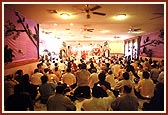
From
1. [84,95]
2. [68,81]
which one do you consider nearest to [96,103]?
[84,95]

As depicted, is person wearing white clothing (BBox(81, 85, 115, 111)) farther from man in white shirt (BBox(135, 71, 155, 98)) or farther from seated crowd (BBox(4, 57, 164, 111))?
man in white shirt (BBox(135, 71, 155, 98))

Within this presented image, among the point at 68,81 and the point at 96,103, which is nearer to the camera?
the point at 96,103

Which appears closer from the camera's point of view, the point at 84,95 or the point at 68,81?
the point at 84,95

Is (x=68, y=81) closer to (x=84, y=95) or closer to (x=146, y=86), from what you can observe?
(x=84, y=95)

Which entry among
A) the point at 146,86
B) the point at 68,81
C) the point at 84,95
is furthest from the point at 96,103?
the point at 68,81

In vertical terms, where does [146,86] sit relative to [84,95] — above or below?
above

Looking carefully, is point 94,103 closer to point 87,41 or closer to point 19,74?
point 19,74

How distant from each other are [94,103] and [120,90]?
1.57 meters

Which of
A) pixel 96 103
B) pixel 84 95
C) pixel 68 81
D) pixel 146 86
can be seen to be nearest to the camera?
pixel 96 103

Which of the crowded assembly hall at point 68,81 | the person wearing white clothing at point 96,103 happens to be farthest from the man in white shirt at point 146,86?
the person wearing white clothing at point 96,103

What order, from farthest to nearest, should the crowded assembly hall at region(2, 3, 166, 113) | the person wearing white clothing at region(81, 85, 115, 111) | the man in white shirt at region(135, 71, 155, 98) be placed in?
the man in white shirt at region(135, 71, 155, 98) < the crowded assembly hall at region(2, 3, 166, 113) < the person wearing white clothing at region(81, 85, 115, 111)

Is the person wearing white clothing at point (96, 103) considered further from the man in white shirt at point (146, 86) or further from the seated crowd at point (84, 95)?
the man in white shirt at point (146, 86)

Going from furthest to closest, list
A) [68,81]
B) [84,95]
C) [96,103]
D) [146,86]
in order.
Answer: [68,81] < [84,95] < [146,86] < [96,103]

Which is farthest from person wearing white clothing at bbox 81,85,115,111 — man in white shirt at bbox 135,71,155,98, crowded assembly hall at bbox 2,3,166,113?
man in white shirt at bbox 135,71,155,98
